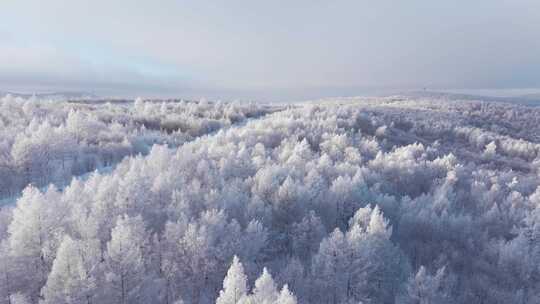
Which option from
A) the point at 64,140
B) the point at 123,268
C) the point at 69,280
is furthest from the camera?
the point at 64,140

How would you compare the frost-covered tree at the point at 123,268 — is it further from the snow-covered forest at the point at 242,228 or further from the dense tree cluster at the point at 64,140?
the dense tree cluster at the point at 64,140

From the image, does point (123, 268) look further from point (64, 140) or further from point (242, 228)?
point (64, 140)

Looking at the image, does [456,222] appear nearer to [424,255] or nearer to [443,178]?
[424,255]

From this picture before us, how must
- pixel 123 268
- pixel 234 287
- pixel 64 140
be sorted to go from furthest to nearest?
pixel 64 140
pixel 123 268
pixel 234 287

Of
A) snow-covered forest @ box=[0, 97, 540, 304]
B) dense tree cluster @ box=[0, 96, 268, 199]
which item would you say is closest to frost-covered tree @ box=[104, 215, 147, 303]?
snow-covered forest @ box=[0, 97, 540, 304]

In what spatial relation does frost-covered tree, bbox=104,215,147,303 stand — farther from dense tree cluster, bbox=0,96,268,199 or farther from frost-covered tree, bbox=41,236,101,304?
dense tree cluster, bbox=0,96,268,199

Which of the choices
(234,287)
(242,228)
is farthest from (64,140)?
(234,287)

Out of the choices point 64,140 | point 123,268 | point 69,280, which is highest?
point 64,140
